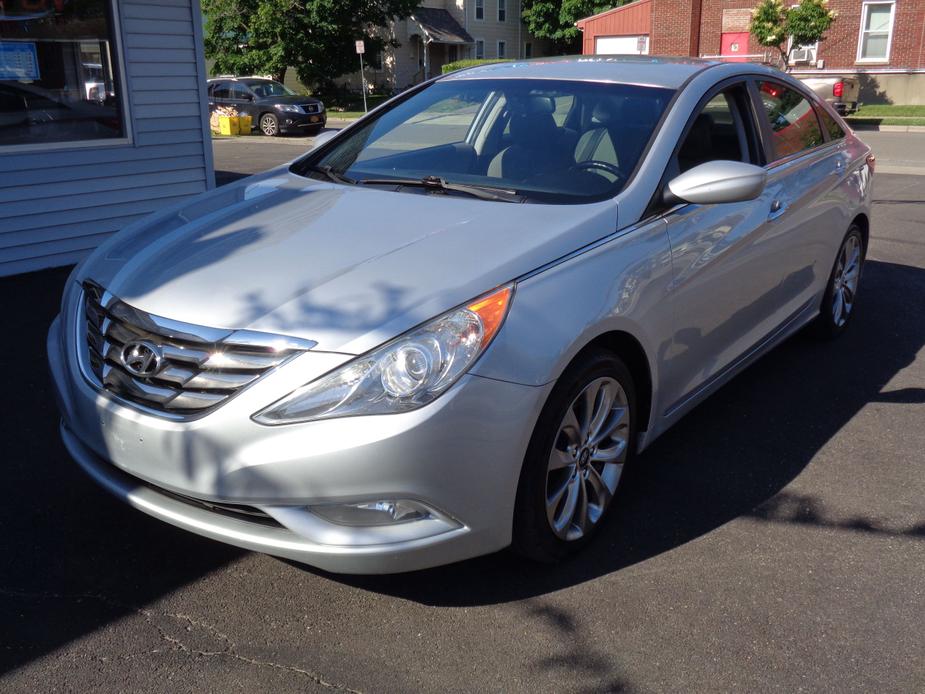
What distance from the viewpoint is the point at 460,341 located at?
8.76ft

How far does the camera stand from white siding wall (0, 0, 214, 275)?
7473 millimetres

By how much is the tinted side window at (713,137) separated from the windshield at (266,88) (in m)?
21.9

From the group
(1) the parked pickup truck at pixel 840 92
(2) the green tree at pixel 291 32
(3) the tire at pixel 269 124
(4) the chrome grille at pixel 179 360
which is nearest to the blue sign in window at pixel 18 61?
(4) the chrome grille at pixel 179 360

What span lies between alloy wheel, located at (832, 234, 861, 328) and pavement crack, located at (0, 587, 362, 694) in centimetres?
407

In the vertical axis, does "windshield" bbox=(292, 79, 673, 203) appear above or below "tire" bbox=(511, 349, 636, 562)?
above

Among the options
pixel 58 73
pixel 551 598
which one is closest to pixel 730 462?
pixel 551 598

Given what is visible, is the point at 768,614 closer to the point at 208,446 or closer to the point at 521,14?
the point at 208,446

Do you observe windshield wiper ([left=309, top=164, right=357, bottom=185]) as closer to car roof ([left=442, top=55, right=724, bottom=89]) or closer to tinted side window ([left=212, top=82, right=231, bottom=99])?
car roof ([left=442, top=55, right=724, bottom=89])

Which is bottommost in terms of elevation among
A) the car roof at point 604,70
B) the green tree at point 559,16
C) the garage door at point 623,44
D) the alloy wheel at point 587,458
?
the alloy wheel at point 587,458

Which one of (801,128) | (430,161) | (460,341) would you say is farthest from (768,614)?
(801,128)

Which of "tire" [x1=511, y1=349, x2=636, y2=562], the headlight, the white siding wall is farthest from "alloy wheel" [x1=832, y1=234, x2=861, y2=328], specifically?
the white siding wall

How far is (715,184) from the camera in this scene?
3.42 metres

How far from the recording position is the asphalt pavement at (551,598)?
269cm

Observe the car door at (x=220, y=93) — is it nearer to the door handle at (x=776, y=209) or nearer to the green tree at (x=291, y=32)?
the green tree at (x=291, y=32)
